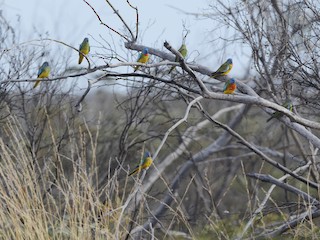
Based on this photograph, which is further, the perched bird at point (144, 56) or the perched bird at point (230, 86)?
the perched bird at point (144, 56)

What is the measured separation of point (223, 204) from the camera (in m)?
17.1

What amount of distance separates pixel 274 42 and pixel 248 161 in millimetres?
8471

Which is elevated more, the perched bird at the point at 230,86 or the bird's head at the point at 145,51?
the bird's head at the point at 145,51

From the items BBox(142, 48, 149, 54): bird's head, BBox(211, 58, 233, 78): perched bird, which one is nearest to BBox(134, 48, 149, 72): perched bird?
BBox(142, 48, 149, 54): bird's head

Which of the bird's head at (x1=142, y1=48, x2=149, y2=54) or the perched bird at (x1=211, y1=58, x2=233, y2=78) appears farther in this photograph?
the perched bird at (x1=211, y1=58, x2=233, y2=78)

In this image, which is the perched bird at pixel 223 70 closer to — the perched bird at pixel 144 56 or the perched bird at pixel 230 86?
the perched bird at pixel 230 86

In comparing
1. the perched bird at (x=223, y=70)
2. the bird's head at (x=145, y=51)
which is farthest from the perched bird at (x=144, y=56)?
the perched bird at (x=223, y=70)

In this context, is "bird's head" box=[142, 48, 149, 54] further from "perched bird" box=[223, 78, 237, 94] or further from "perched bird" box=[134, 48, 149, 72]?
"perched bird" box=[223, 78, 237, 94]

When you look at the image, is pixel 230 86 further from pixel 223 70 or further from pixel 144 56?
pixel 144 56

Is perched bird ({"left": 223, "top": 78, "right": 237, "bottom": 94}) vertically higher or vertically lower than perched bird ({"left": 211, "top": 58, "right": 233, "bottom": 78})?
lower

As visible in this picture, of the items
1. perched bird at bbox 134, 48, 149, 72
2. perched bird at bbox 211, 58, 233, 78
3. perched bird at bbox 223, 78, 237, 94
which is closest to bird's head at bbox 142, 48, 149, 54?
perched bird at bbox 134, 48, 149, 72

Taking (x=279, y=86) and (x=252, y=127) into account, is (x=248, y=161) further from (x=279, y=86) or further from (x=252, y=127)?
(x=279, y=86)

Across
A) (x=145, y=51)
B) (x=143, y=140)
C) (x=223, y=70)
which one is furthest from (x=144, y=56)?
(x=143, y=140)

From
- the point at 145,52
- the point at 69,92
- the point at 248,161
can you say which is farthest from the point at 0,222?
the point at 248,161
